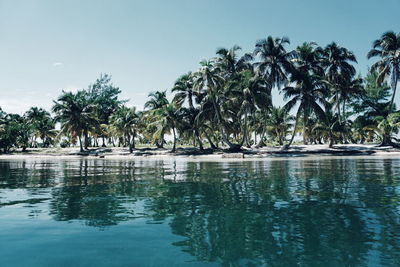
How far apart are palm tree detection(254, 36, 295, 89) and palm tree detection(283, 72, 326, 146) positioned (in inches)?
124

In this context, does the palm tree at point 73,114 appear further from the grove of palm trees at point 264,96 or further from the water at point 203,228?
the water at point 203,228

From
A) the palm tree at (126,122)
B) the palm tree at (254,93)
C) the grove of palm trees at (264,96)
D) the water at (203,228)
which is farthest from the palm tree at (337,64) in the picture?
the water at (203,228)

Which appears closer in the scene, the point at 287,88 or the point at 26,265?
the point at 26,265

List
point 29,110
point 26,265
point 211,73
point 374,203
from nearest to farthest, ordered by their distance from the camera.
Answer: point 26,265 → point 374,203 → point 211,73 → point 29,110

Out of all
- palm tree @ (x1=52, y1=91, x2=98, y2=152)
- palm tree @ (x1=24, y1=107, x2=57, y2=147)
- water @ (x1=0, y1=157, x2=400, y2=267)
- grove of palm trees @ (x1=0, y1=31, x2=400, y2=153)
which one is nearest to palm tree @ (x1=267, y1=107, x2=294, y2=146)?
grove of palm trees @ (x1=0, y1=31, x2=400, y2=153)

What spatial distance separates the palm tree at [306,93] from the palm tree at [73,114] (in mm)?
40982

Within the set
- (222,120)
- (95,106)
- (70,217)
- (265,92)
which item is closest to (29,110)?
(95,106)

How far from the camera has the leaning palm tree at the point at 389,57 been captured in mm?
52125

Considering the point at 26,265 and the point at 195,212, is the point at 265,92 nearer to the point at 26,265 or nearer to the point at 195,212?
the point at 195,212

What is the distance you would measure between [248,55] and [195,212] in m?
51.5

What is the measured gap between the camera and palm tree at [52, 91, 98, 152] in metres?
61.3

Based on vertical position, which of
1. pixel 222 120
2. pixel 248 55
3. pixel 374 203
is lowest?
pixel 374 203

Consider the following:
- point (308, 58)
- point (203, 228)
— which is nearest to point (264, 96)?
point (308, 58)

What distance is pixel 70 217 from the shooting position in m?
8.87
